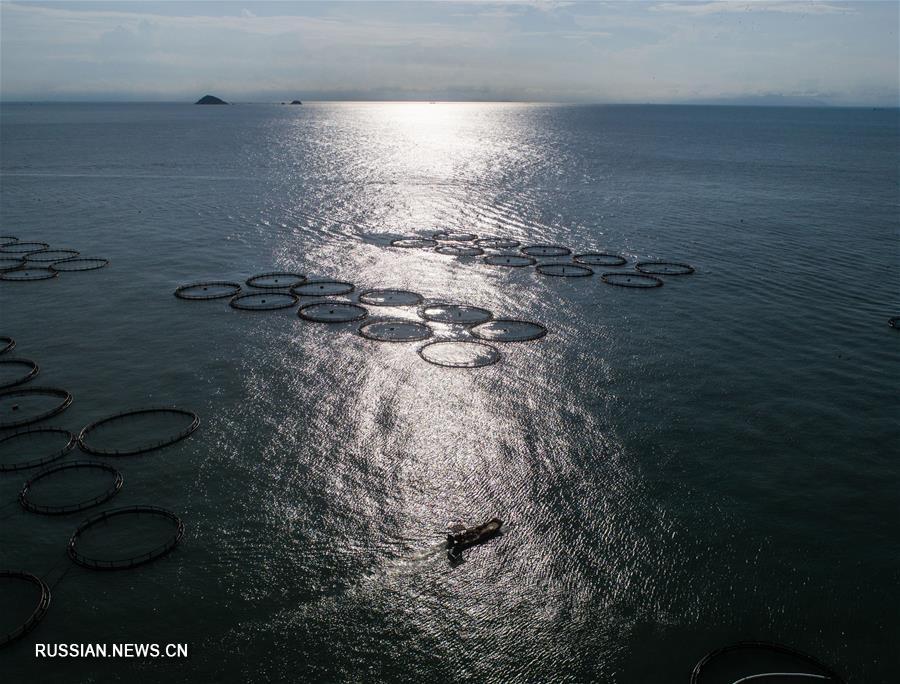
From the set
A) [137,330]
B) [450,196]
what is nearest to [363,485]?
[137,330]

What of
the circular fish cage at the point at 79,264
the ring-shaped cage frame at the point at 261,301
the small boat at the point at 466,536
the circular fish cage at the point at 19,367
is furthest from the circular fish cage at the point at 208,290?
the small boat at the point at 466,536

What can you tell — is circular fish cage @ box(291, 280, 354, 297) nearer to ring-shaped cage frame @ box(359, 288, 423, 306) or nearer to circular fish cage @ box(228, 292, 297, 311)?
circular fish cage @ box(228, 292, 297, 311)

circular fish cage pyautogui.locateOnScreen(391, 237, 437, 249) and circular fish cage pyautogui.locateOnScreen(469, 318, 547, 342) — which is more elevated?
circular fish cage pyautogui.locateOnScreen(391, 237, 437, 249)

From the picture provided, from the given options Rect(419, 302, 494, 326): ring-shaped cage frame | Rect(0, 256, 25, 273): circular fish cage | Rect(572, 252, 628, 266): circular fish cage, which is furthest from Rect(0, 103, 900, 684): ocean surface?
Rect(572, 252, 628, 266): circular fish cage

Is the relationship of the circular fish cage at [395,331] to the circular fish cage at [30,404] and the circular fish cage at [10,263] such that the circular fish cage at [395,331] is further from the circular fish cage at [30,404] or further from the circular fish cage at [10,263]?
the circular fish cage at [10,263]

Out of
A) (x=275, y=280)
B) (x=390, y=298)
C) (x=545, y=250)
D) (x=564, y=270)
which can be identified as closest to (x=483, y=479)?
(x=390, y=298)
